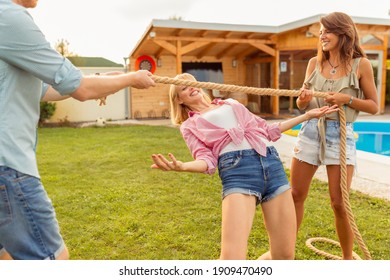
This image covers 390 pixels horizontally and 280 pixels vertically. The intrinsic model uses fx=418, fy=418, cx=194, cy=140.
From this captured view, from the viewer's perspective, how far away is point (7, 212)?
1.42 m

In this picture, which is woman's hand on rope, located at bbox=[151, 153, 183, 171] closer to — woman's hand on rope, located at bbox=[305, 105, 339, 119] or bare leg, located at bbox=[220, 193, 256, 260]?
bare leg, located at bbox=[220, 193, 256, 260]

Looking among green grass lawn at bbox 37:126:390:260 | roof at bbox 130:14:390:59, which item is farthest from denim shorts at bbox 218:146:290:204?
roof at bbox 130:14:390:59

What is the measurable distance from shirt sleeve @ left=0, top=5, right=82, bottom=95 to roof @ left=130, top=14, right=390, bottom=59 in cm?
911

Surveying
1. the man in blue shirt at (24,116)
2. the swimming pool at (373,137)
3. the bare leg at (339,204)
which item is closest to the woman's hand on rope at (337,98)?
the bare leg at (339,204)

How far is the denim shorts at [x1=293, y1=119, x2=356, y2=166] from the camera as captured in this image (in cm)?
249

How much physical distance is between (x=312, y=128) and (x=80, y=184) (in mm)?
3187

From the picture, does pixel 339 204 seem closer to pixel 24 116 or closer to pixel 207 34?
pixel 24 116

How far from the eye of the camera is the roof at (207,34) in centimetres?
1073

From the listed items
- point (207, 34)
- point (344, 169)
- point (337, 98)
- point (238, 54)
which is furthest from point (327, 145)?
point (238, 54)

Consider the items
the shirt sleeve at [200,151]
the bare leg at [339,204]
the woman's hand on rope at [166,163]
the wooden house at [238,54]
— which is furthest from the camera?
the wooden house at [238,54]

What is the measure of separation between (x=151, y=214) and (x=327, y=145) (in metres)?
1.87

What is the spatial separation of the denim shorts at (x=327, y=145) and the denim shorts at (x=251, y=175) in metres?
0.57

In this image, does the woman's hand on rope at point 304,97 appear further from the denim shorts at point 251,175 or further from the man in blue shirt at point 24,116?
the man in blue shirt at point 24,116

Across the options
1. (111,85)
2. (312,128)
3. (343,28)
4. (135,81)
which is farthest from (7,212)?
(343,28)
